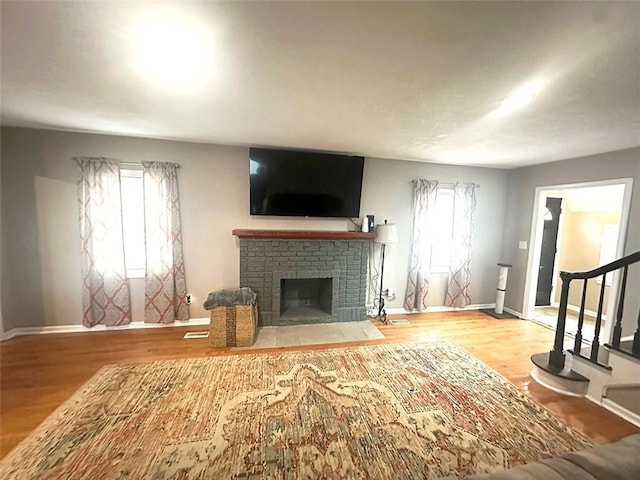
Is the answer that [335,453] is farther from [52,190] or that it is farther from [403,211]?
[52,190]

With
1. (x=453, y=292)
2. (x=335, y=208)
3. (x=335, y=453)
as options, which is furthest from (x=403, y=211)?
(x=335, y=453)

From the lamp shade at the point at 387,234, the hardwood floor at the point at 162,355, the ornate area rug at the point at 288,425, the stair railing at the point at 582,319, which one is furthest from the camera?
the lamp shade at the point at 387,234

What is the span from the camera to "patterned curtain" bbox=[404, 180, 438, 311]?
3.88 meters

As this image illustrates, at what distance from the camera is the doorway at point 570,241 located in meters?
Result: 3.80

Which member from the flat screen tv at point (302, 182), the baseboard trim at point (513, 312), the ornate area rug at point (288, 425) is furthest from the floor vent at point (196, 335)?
the baseboard trim at point (513, 312)

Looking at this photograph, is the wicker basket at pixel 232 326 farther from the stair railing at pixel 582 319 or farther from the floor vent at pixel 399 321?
the stair railing at pixel 582 319

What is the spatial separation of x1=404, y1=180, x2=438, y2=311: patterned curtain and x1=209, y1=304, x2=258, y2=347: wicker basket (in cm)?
246

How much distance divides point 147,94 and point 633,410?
4474 millimetres

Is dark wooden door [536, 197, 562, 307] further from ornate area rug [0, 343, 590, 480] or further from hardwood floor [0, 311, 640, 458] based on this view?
ornate area rug [0, 343, 590, 480]

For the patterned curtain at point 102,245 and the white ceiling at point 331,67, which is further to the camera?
the patterned curtain at point 102,245

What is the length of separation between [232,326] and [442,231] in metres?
3.42

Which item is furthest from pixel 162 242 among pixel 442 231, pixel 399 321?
pixel 442 231

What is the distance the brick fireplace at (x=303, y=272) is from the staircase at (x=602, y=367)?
207cm

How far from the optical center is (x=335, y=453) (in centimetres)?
159
